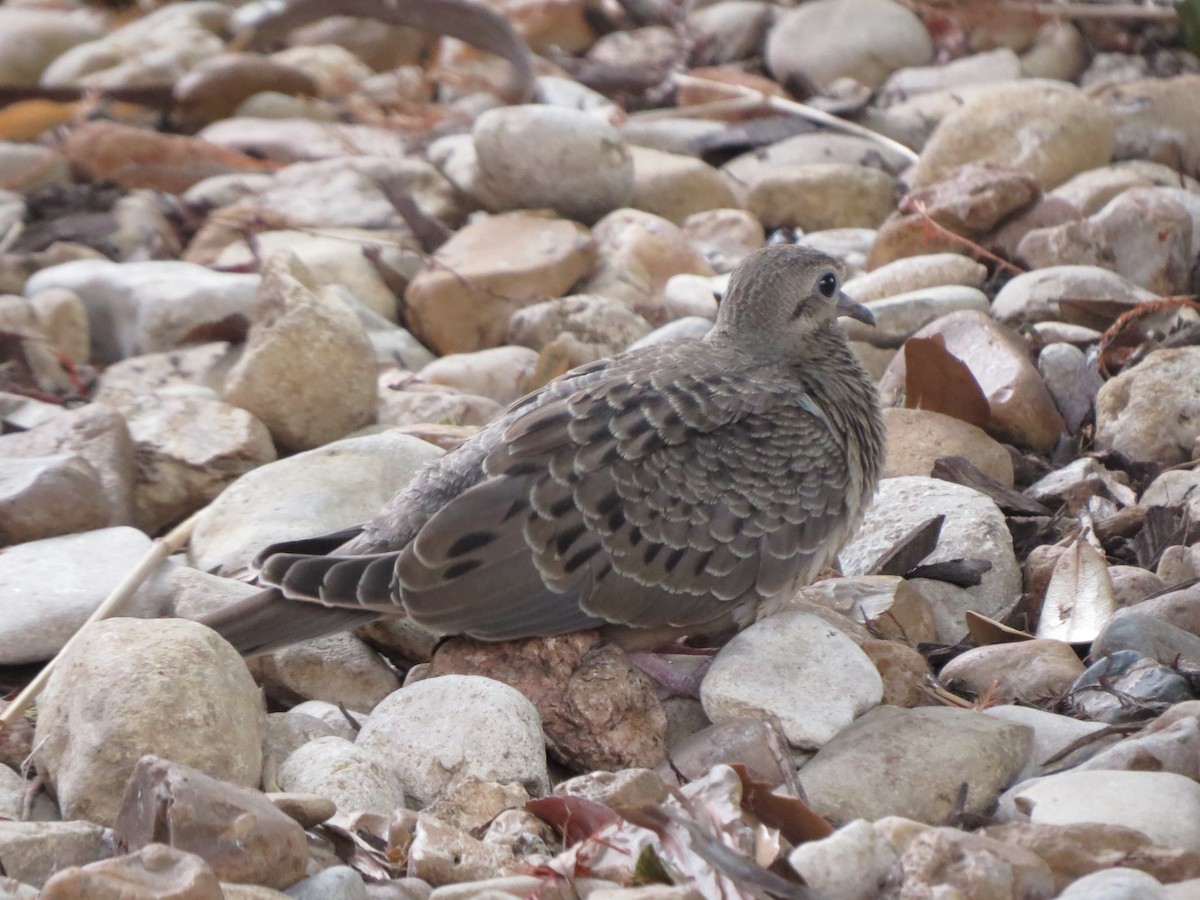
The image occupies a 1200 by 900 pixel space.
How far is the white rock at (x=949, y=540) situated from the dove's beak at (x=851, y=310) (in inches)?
20.4

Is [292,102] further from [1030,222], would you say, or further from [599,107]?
[1030,222]

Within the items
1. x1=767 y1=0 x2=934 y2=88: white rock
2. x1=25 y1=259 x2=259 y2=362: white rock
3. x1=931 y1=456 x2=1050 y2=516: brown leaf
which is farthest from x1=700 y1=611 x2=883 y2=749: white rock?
x1=767 y1=0 x2=934 y2=88: white rock

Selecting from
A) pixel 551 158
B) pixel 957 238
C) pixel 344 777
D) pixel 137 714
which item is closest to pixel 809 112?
pixel 551 158

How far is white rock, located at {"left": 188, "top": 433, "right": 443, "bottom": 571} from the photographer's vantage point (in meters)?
4.61

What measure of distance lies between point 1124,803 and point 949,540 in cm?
159

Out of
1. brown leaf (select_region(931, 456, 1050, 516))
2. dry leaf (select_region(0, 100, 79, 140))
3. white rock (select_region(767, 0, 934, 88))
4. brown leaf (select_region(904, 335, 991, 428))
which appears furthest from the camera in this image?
white rock (select_region(767, 0, 934, 88))

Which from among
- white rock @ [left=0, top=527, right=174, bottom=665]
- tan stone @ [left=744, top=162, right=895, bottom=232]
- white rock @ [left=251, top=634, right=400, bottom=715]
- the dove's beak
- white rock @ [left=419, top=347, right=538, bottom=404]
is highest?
the dove's beak

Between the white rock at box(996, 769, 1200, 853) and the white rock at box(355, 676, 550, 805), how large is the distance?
3.42 feet

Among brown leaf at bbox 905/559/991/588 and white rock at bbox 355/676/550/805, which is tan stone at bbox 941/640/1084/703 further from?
white rock at bbox 355/676/550/805

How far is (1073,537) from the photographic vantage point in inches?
183

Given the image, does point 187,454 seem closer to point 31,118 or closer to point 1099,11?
point 31,118

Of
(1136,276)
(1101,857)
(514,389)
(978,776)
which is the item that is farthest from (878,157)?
(1101,857)

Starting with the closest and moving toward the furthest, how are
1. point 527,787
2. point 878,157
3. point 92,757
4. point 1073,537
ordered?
point 92,757 < point 527,787 < point 1073,537 < point 878,157

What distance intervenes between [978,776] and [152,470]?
9.48 ft
